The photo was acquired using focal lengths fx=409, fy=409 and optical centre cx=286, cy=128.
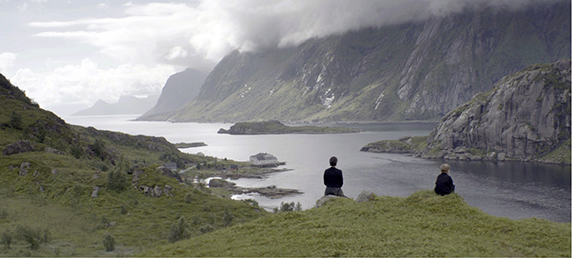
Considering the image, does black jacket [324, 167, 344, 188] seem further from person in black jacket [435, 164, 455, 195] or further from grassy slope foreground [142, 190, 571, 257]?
person in black jacket [435, 164, 455, 195]

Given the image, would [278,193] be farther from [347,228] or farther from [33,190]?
[347,228]

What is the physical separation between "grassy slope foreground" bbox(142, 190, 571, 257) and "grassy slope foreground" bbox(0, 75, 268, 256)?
54.5 feet

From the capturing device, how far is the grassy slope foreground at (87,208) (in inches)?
1693

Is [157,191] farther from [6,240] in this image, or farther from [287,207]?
[6,240]

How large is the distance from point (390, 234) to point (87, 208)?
2041 inches

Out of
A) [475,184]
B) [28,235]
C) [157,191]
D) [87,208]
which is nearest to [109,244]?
[28,235]

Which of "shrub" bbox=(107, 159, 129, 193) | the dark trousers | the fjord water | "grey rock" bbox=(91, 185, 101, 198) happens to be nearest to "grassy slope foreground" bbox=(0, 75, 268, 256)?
"shrub" bbox=(107, 159, 129, 193)

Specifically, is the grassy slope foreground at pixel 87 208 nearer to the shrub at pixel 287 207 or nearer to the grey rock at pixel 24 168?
the grey rock at pixel 24 168

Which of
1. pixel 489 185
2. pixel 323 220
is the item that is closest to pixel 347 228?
pixel 323 220

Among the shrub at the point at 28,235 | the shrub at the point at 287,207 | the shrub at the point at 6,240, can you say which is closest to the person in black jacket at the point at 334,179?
the shrub at the point at 28,235

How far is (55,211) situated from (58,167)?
1841 centimetres

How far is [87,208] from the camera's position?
201 ft

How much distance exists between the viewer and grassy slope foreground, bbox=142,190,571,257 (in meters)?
22.0

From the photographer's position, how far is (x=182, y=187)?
3004 inches
